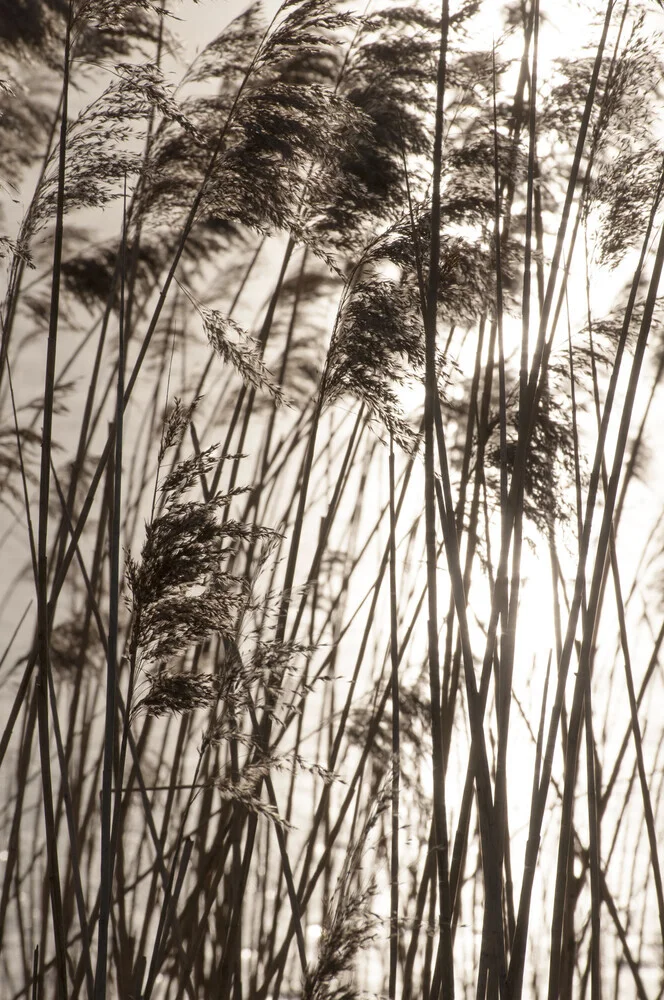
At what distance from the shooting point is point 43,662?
4.02ft

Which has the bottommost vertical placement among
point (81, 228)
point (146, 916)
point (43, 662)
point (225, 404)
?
point (146, 916)

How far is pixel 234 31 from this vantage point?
1.86 metres

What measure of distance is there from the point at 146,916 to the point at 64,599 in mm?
1372

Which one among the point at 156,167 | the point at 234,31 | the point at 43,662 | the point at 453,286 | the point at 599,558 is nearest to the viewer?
the point at 599,558

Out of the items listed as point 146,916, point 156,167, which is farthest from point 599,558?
point 146,916

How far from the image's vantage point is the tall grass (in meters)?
1.12

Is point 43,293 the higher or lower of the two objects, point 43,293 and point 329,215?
the higher

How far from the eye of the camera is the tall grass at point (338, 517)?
1115mm

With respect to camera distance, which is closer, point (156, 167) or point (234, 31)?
point (156, 167)

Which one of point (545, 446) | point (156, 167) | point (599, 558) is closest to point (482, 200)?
point (545, 446)

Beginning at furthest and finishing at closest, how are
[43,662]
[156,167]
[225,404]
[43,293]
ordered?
[225,404] < [43,293] < [156,167] < [43,662]

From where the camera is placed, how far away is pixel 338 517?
283 cm

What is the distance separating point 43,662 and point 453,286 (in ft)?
3.40

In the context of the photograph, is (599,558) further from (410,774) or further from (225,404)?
(225,404)
